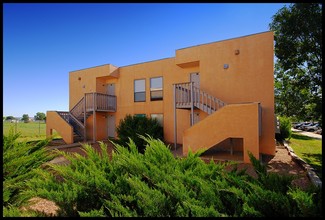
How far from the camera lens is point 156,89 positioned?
1487cm

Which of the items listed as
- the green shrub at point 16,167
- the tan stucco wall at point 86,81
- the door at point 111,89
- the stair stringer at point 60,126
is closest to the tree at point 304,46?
the green shrub at point 16,167

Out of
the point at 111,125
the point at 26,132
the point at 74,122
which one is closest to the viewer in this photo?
the point at 74,122

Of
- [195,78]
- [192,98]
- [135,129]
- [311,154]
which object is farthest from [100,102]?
[311,154]

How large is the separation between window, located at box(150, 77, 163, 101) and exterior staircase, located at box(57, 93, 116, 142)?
3.90 m

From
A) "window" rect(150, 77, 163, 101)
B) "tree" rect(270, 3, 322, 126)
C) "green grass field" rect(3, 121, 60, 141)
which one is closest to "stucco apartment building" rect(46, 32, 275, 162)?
"window" rect(150, 77, 163, 101)

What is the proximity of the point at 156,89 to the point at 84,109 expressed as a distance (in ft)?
20.9

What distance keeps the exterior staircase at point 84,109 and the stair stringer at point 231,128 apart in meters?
9.01

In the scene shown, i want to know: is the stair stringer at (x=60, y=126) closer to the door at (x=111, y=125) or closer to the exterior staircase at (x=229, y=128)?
the door at (x=111, y=125)

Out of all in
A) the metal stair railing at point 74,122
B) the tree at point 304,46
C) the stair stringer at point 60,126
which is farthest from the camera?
the metal stair railing at point 74,122

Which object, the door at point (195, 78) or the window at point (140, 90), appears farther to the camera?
the window at point (140, 90)

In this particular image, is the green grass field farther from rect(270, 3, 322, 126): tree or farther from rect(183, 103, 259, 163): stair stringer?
rect(270, 3, 322, 126): tree

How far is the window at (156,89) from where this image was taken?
48.2 feet

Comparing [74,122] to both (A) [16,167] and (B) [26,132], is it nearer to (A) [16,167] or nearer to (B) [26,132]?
(B) [26,132]

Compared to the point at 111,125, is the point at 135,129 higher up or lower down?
higher up
